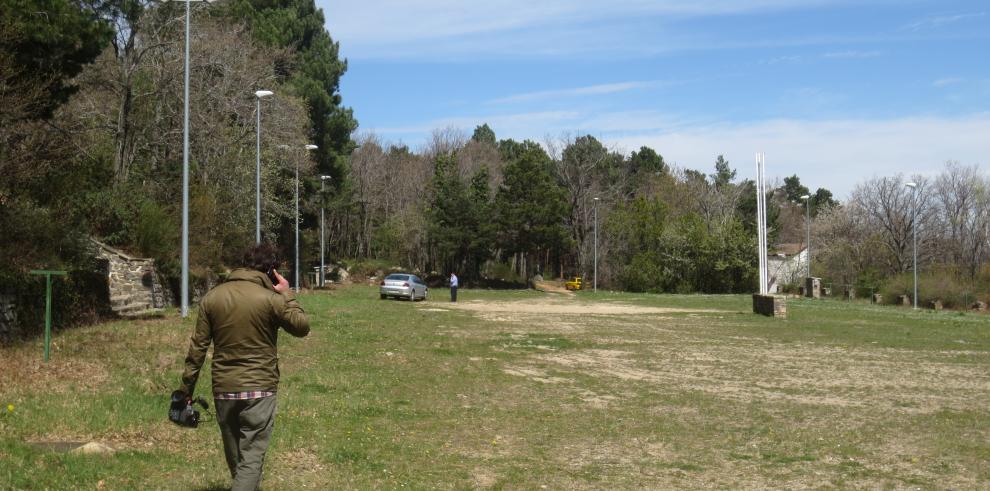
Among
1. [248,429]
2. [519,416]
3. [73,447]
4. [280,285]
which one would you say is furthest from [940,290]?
[248,429]

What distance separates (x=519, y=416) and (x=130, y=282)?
18787mm

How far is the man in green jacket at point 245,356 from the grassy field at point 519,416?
164cm

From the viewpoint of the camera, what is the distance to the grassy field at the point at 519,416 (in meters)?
8.73

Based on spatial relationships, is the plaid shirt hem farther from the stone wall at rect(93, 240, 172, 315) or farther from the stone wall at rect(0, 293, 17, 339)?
the stone wall at rect(93, 240, 172, 315)

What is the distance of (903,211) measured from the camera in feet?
253

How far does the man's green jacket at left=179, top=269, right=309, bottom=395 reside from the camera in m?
6.27

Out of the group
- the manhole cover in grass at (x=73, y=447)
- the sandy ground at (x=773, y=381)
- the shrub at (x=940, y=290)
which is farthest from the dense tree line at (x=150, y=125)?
the shrub at (x=940, y=290)

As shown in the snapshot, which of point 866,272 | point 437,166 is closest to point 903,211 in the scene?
point 866,272

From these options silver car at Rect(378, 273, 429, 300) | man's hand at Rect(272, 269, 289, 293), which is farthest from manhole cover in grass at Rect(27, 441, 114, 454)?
silver car at Rect(378, 273, 429, 300)

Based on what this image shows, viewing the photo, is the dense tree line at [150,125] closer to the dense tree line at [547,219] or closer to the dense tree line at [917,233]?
the dense tree line at [547,219]

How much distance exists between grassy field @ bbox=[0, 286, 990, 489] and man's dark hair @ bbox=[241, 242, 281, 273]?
7.70 feet

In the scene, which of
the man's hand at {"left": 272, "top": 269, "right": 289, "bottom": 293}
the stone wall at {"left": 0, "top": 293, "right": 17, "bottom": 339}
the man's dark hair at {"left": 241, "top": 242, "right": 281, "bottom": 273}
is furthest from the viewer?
the stone wall at {"left": 0, "top": 293, "right": 17, "bottom": 339}

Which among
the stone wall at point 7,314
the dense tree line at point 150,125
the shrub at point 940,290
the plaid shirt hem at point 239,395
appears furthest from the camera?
the shrub at point 940,290

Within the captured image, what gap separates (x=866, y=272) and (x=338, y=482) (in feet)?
239
